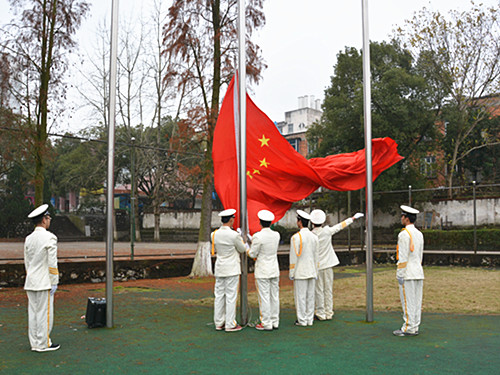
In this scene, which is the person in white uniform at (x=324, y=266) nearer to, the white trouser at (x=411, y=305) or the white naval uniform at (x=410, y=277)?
the white naval uniform at (x=410, y=277)

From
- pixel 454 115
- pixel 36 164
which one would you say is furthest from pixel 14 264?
pixel 454 115

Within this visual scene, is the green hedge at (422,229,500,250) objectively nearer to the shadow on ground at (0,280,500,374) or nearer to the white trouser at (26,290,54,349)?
the shadow on ground at (0,280,500,374)

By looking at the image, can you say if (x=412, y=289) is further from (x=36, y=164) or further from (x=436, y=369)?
(x=36, y=164)

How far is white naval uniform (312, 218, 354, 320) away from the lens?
8.29 m

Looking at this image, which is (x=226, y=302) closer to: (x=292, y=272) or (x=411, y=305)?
(x=292, y=272)

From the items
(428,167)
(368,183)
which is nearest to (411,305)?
(368,183)

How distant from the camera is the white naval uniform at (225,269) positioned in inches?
294

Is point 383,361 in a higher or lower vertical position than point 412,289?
lower

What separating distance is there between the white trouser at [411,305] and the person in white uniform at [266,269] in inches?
73.6

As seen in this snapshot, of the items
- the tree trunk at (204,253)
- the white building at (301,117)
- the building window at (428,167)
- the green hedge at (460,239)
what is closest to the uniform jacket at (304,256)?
the tree trunk at (204,253)

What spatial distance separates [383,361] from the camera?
5590 mm

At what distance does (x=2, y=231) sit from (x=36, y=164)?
7.05 feet

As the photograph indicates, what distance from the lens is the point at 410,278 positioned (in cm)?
695

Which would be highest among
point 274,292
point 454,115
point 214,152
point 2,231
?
point 454,115
